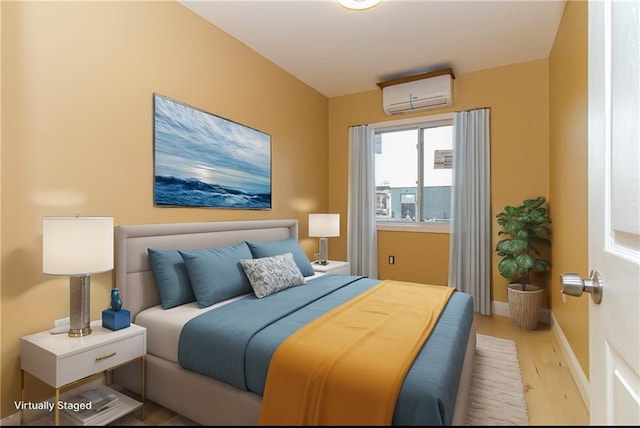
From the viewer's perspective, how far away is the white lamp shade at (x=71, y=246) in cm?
152

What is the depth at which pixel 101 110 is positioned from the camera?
2002 millimetres

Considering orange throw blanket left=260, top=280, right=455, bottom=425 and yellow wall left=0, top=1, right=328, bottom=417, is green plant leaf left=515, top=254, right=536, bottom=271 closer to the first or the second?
orange throw blanket left=260, top=280, right=455, bottom=425

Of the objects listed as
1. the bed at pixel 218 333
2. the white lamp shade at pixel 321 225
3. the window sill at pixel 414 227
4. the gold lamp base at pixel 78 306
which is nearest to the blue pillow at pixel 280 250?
the bed at pixel 218 333

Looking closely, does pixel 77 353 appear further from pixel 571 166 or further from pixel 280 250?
pixel 571 166

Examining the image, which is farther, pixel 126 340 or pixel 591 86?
pixel 126 340

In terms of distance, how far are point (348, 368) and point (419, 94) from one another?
12.1 feet

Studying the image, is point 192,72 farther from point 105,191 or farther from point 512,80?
point 512,80

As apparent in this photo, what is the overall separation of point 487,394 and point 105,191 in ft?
7.26

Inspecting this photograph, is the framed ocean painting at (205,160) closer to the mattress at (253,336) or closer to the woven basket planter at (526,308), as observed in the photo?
the mattress at (253,336)

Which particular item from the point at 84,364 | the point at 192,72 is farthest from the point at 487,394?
the point at 192,72

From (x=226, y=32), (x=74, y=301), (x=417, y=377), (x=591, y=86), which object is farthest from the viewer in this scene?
(x=226, y=32)

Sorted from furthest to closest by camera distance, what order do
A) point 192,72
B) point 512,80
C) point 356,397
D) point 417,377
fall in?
point 512,80 → point 192,72 → point 417,377 → point 356,397

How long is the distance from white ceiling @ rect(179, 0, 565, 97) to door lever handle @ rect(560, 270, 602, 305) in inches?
97.0

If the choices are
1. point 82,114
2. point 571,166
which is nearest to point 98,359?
point 82,114
